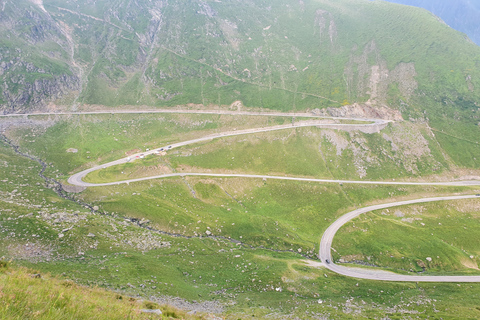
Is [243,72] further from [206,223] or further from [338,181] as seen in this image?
[206,223]

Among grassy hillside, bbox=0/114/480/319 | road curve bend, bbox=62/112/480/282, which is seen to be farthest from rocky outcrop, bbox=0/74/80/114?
road curve bend, bbox=62/112/480/282

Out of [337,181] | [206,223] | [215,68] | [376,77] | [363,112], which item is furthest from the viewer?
[215,68]

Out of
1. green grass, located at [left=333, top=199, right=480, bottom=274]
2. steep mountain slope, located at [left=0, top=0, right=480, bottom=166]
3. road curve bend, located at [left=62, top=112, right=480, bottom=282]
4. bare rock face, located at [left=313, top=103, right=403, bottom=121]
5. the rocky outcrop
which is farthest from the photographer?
steep mountain slope, located at [left=0, top=0, right=480, bottom=166]

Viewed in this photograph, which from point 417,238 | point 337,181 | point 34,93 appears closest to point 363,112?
point 337,181

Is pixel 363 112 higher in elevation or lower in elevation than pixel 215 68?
lower

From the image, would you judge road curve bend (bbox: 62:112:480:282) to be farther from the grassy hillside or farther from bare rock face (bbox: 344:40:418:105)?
bare rock face (bbox: 344:40:418:105)

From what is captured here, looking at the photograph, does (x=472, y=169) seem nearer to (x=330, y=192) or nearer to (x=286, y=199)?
(x=330, y=192)

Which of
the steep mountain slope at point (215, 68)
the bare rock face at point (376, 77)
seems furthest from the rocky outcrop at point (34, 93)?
the bare rock face at point (376, 77)

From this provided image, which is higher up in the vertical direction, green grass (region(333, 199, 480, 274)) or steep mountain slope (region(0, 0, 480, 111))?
steep mountain slope (region(0, 0, 480, 111))

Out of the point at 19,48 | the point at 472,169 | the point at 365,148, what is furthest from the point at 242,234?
the point at 19,48

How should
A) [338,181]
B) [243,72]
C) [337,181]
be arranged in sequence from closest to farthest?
[337,181] < [338,181] < [243,72]

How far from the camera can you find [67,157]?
369 feet

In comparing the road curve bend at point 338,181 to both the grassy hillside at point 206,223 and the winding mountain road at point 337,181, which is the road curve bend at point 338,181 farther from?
the grassy hillside at point 206,223

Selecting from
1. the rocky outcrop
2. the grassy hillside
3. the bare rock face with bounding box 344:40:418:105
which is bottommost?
the grassy hillside
